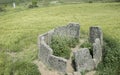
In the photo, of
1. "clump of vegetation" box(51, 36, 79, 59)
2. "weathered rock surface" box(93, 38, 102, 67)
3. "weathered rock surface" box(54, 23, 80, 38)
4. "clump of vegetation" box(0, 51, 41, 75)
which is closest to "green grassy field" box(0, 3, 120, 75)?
"clump of vegetation" box(0, 51, 41, 75)

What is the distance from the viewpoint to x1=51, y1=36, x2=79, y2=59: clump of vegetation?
24.6 meters

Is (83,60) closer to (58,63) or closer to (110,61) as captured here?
(58,63)

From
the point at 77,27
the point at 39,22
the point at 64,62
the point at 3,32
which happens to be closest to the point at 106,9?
the point at 39,22

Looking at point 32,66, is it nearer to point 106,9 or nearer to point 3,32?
point 3,32

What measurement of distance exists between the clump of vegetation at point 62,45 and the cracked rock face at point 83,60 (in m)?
2.34

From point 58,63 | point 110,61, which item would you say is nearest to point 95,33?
point 110,61

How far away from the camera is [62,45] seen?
84.5 feet

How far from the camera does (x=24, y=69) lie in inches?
917

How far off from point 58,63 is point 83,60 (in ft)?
7.56

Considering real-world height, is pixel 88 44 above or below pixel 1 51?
above

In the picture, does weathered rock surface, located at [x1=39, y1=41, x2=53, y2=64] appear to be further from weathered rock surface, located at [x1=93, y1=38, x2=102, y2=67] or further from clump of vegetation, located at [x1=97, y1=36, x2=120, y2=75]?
clump of vegetation, located at [x1=97, y1=36, x2=120, y2=75]

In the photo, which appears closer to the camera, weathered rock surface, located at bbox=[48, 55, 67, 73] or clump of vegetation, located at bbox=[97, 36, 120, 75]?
weathered rock surface, located at bbox=[48, 55, 67, 73]

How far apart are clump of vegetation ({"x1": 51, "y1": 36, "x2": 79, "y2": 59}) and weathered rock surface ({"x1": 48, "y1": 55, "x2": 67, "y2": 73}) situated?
2.07 m

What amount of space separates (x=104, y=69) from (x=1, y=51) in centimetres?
1222
